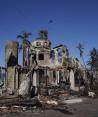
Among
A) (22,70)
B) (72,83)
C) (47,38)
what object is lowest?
(72,83)

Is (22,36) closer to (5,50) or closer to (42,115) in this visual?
(5,50)

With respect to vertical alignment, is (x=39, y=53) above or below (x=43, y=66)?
above

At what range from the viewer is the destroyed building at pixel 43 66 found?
33.4 m

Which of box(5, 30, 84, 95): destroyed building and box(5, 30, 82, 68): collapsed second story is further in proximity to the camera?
box(5, 30, 82, 68): collapsed second story

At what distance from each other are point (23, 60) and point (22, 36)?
808 cm

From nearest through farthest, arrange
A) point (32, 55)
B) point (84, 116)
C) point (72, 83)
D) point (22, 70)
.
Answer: point (84, 116), point (72, 83), point (22, 70), point (32, 55)

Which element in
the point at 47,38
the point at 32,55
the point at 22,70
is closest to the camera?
the point at 22,70

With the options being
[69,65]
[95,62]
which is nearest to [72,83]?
[69,65]

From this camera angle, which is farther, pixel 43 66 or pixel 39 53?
pixel 39 53

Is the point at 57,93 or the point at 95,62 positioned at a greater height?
the point at 95,62

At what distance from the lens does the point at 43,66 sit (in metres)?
33.6

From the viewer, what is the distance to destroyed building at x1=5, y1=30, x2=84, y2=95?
3338 cm

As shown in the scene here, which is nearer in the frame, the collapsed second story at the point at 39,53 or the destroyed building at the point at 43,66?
the destroyed building at the point at 43,66

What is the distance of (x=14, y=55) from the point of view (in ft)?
130
